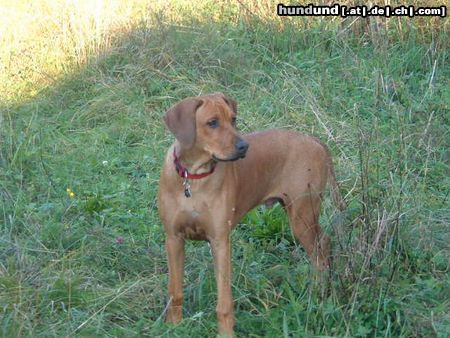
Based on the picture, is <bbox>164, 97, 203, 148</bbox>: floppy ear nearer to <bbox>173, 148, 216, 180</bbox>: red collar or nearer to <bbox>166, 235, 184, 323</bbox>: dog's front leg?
<bbox>173, 148, 216, 180</bbox>: red collar

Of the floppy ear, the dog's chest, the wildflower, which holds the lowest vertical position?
the wildflower

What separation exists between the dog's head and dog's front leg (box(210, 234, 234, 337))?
1.45 ft

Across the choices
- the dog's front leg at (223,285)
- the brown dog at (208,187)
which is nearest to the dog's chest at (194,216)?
the brown dog at (208,187)

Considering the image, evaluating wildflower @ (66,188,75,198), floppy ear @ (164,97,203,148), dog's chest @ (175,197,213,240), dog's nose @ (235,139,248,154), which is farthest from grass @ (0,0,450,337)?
floppy ear @ (164,97,203,148)

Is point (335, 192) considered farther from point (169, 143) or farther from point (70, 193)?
point (169, 143)

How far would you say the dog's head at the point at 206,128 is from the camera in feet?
14.4

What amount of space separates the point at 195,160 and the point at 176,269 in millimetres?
582

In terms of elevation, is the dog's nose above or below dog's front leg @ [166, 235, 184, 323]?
above

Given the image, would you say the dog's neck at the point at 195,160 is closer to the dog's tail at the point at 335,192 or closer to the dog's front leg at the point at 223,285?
the dog's front leg at the point at 223,285

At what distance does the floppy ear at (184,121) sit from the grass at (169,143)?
852mm

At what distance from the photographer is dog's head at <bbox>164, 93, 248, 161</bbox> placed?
4387mm

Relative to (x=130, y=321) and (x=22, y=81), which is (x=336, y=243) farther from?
(x=22, y=81)

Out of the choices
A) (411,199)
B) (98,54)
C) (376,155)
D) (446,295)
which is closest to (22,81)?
(98,54)

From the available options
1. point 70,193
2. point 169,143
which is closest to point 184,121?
point 70,193
